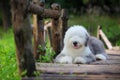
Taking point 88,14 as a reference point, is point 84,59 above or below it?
below

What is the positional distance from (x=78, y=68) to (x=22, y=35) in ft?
5.38

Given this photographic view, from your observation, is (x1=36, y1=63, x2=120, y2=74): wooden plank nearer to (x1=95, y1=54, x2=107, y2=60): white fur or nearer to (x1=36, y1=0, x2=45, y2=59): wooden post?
(x1=36, y1=0, x2=45, y2=59): wooden post

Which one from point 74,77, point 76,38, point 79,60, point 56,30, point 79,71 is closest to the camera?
point 74,77

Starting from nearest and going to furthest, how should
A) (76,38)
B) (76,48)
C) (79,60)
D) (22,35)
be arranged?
(22,35)
(76,38)
(79,60)
(76,48)

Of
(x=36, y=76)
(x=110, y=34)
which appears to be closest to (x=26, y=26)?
(x=36, y=76)

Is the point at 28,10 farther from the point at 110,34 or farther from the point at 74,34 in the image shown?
the point at 110,34

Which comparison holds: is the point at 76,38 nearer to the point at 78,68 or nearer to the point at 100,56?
the point at 78,68

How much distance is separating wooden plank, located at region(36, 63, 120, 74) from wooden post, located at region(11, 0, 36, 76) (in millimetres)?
662

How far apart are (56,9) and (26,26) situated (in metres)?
2.86

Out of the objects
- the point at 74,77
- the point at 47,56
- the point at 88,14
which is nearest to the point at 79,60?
the point at 47,56

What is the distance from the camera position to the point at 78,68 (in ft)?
27.2

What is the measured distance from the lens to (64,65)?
8.67 meters

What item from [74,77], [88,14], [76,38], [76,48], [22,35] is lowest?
[74,77]

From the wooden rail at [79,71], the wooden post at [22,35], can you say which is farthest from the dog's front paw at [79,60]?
the wooden post at [22,35]
